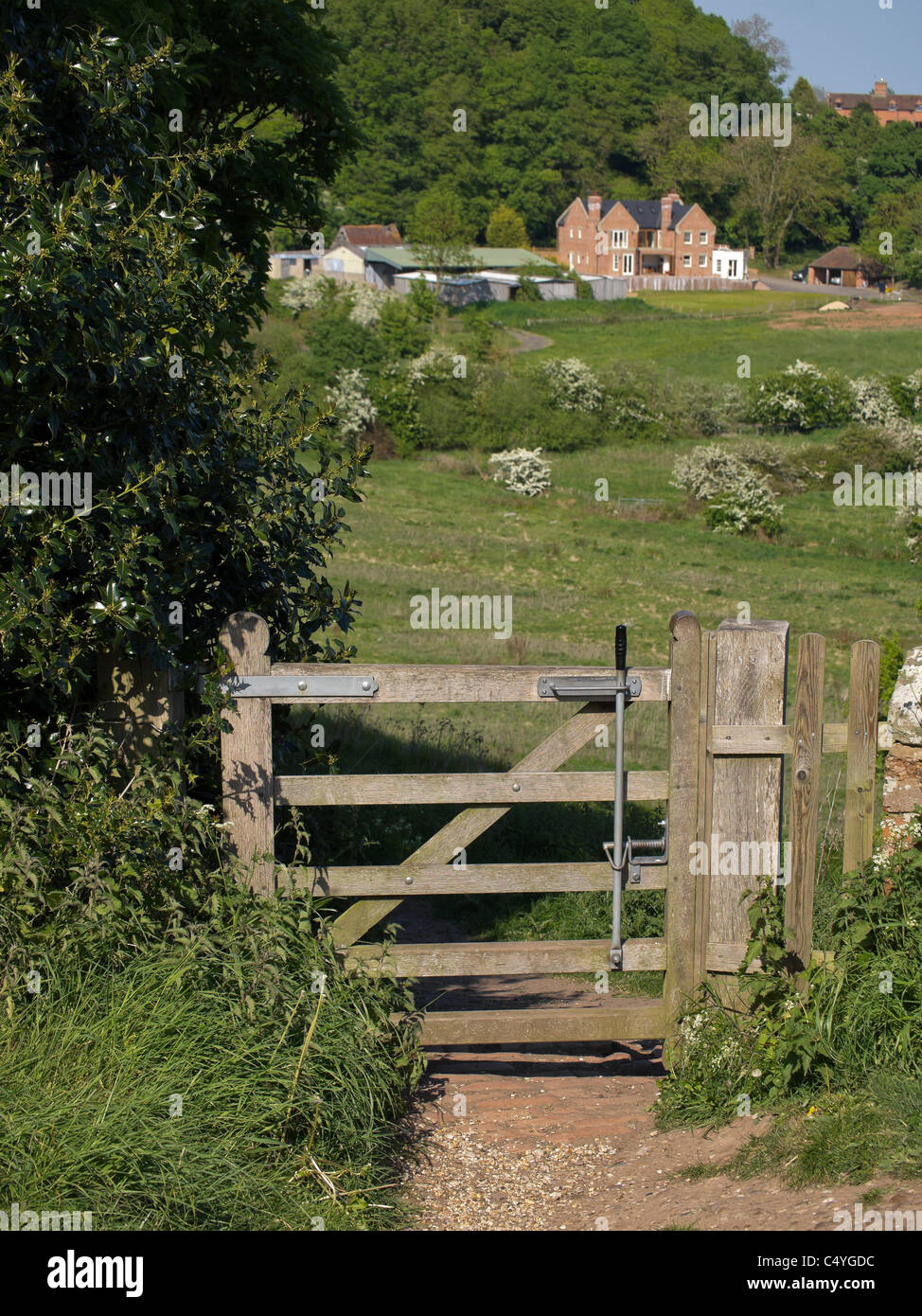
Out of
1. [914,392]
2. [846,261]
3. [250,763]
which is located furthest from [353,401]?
[846,261]

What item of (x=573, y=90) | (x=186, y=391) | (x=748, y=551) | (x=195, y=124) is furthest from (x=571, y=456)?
(x=573, y=90)

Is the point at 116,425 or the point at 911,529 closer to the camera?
the point at 116,425

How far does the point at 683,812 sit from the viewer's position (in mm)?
5254

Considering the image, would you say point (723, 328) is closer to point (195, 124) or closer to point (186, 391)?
point (195, 124)

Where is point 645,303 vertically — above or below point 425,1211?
above

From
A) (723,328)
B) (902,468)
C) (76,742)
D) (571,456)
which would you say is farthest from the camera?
(723,328)

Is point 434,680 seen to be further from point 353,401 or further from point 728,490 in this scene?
point 353,401

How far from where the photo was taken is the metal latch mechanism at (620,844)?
16.5 ft

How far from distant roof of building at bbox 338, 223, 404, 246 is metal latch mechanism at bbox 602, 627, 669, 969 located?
102 m

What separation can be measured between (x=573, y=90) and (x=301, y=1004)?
506 ft

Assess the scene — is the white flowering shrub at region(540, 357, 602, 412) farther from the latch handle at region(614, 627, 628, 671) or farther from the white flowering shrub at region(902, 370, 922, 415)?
the latch handle at region(614, 627, 628, 671)

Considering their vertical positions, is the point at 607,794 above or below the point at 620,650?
below

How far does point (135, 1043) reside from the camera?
4.35 metres

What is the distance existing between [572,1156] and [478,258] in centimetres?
9869
